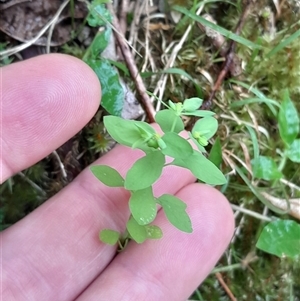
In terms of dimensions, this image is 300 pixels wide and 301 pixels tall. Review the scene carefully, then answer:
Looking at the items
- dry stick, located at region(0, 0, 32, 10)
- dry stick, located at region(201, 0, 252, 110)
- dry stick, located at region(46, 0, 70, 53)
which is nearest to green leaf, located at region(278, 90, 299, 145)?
dry stick, located at region(201, 0, 252, 110)

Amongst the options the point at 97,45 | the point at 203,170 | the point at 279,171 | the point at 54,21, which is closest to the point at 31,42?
the point at 54,21

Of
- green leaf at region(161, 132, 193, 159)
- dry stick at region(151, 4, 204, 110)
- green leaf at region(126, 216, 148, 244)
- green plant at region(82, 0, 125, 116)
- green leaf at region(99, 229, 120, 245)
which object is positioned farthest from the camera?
dry stick at region(151, 4, 204, 110)

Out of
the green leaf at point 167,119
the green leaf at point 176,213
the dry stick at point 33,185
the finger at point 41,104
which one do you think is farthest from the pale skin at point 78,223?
the green leaf at point 167,119

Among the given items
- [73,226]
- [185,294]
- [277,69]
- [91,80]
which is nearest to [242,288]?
[185,294]

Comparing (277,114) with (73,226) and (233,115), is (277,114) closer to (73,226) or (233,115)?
(233,115)

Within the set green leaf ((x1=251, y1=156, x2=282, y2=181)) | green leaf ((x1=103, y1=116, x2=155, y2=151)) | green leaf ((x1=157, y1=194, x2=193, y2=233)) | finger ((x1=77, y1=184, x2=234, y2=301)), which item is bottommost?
finger ((x1=77, y1=184, x2=234, y2=301))

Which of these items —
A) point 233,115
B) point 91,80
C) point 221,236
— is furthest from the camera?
point 233,115

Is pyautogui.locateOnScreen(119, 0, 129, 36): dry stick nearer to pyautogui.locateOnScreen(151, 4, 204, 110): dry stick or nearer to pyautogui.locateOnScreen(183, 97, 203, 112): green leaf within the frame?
pyautogui.locateOnScreen(151, 4, 204, 110): dry stick

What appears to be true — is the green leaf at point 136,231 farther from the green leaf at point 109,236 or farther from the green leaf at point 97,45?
the green leaf at point 97,45
